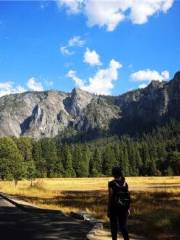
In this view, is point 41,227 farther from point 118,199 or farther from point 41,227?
point 118,199

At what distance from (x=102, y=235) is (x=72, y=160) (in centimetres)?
14009

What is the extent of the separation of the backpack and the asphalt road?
2503 mm

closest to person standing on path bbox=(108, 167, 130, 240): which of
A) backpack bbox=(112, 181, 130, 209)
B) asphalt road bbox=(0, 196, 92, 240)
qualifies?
backpack bbox=(112, 181, 130, 209)

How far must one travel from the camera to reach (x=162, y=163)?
505ft

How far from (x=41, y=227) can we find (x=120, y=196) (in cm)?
600

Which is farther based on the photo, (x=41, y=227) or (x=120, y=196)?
(x=41, y=227)

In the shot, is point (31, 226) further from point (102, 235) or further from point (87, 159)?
point (87, 159)

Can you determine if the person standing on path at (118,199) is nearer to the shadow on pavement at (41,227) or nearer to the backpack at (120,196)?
the backpack at (120,196)

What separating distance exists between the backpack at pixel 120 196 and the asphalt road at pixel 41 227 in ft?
8.21

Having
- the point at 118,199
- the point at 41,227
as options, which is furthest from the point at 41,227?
the point at 118,199

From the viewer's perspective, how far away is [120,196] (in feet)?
43.7

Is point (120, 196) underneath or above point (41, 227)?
above

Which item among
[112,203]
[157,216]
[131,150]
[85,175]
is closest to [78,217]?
[157,216]

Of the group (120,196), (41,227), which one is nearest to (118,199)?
(120,196)
